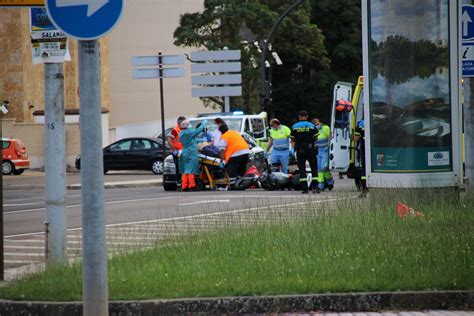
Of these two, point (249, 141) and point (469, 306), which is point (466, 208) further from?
point (249, 141)

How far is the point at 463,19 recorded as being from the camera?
17406 millimetres

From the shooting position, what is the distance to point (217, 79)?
137 ft

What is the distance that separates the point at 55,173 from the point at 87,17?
12.4 feet

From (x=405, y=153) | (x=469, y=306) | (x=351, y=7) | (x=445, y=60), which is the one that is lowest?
(x=469, y=306)

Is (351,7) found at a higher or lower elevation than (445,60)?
higher

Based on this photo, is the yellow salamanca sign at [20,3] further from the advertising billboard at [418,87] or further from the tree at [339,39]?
the tree at [339,39]

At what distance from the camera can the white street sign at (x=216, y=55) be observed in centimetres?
4141

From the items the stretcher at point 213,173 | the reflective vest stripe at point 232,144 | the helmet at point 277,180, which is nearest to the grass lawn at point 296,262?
the helmet at point 277,180

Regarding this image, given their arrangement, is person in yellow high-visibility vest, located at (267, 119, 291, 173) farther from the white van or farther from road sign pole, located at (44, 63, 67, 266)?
road sign pole, located at (44, 63, 67, 266)

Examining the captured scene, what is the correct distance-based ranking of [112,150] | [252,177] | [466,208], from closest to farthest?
[466,208], [252,177], [112,150]

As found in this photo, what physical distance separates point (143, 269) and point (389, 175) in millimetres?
6233

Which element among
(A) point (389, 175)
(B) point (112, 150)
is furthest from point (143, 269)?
(B) point (112, 150)

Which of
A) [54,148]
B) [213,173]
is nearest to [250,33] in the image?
[213,173]

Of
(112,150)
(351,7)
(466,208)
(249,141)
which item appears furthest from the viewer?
(351,7)
